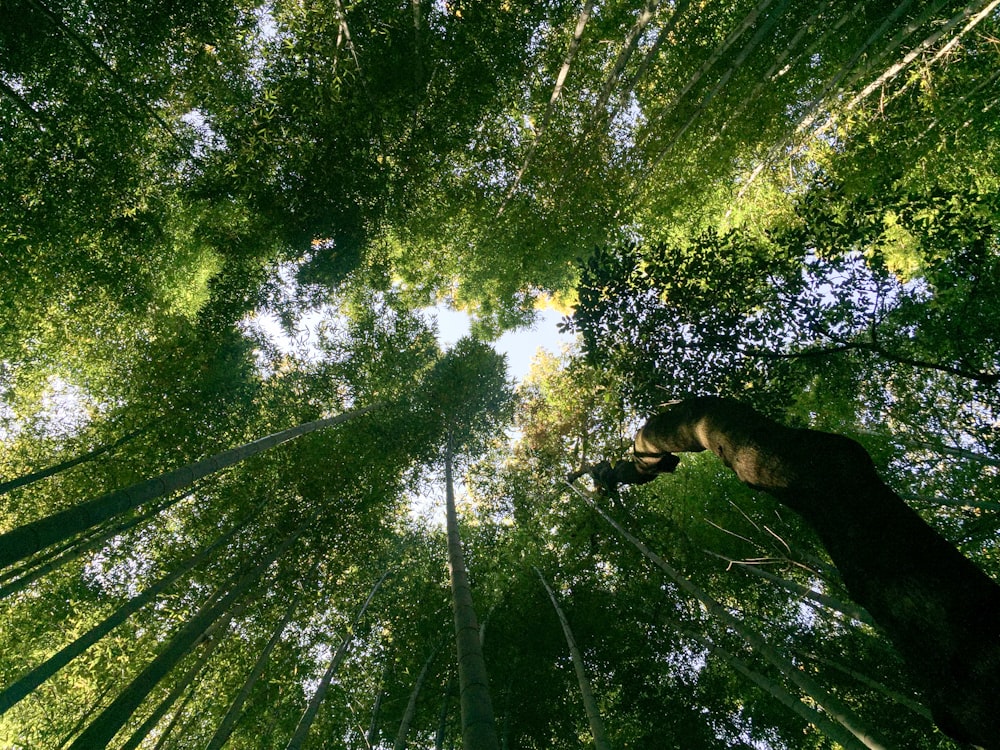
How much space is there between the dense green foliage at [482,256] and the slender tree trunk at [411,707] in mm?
96

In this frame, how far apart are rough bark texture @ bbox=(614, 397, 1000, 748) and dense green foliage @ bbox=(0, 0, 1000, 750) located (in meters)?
2.07

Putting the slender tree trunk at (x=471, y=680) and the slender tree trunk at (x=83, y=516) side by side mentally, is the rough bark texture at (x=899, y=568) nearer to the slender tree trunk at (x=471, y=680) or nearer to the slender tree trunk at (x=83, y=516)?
the slender tree trunk at (x=471, y=680)

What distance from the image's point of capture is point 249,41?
20.3 feet

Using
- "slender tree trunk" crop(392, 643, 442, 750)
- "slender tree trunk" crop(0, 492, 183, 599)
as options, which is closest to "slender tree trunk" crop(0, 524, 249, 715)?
"slender tree trunk" crop(0, 492, 183, 599)

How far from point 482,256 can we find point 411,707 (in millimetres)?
7980

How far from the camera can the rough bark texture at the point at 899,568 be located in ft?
4.42

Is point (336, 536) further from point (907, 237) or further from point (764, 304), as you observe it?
point (907, 237)

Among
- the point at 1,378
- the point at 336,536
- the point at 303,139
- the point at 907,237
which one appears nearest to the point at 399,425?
the point at 336,536

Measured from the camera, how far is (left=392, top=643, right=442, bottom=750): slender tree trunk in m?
5.16

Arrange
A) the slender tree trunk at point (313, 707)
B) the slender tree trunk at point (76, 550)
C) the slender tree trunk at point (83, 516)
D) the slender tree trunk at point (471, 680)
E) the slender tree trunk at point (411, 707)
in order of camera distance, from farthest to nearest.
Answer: the slender tree trunk at point (411, 707)
the slender tree trunk at point (76, 550)
the slender tree trunk at point (313, 707)
the slender tree trunk at point (83, 516)
the slender tree trunk at point (471, 680)

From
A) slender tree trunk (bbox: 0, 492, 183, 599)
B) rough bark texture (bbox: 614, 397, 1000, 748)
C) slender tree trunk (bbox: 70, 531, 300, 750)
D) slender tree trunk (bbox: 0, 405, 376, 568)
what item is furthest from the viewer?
slender tree trunk (bbox: 0, 492, 183, 599)

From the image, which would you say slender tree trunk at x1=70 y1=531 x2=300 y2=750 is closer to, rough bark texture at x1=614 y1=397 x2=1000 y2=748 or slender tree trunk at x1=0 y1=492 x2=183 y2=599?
slender tree trunk at x1=0 y1=492 x2=183 y2=599

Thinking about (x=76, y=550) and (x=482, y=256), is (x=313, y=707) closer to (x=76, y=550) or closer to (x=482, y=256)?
(x=76, y=550)

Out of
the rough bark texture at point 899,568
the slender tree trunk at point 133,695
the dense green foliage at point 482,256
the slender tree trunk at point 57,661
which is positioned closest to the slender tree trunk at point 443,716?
the dense green foliage at point 482,256
